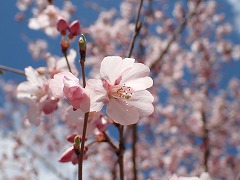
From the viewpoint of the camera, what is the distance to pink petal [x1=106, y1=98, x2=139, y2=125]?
4.15 ft

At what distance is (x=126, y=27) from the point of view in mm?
7898

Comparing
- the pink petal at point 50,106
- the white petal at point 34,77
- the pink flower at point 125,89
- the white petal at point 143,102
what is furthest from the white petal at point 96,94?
the white petal at point 34,77

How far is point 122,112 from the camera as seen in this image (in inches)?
49.9

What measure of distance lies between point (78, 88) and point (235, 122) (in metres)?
7.85

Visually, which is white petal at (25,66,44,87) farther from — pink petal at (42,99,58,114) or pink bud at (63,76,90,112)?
pink bud at (63,76,90,112)

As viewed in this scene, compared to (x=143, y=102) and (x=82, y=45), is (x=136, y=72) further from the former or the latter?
(x=82, y=45)

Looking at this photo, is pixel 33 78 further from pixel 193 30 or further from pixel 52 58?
pixel 193 30

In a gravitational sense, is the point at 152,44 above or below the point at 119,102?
above

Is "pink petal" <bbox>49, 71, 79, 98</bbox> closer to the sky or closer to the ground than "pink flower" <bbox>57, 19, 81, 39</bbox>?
closer to the ground

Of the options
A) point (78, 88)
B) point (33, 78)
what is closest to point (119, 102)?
point (78, 88)

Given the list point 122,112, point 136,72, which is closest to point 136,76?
point 136,72

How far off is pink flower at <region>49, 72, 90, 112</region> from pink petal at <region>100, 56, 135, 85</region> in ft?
0.44

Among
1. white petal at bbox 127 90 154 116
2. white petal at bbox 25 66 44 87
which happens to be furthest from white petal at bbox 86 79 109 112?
white petal at bbox 25 66 44 87

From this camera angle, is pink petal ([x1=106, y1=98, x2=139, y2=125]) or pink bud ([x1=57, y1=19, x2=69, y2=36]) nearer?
pink petal ([x1=106, y1=98, x2=139, y2=125])
